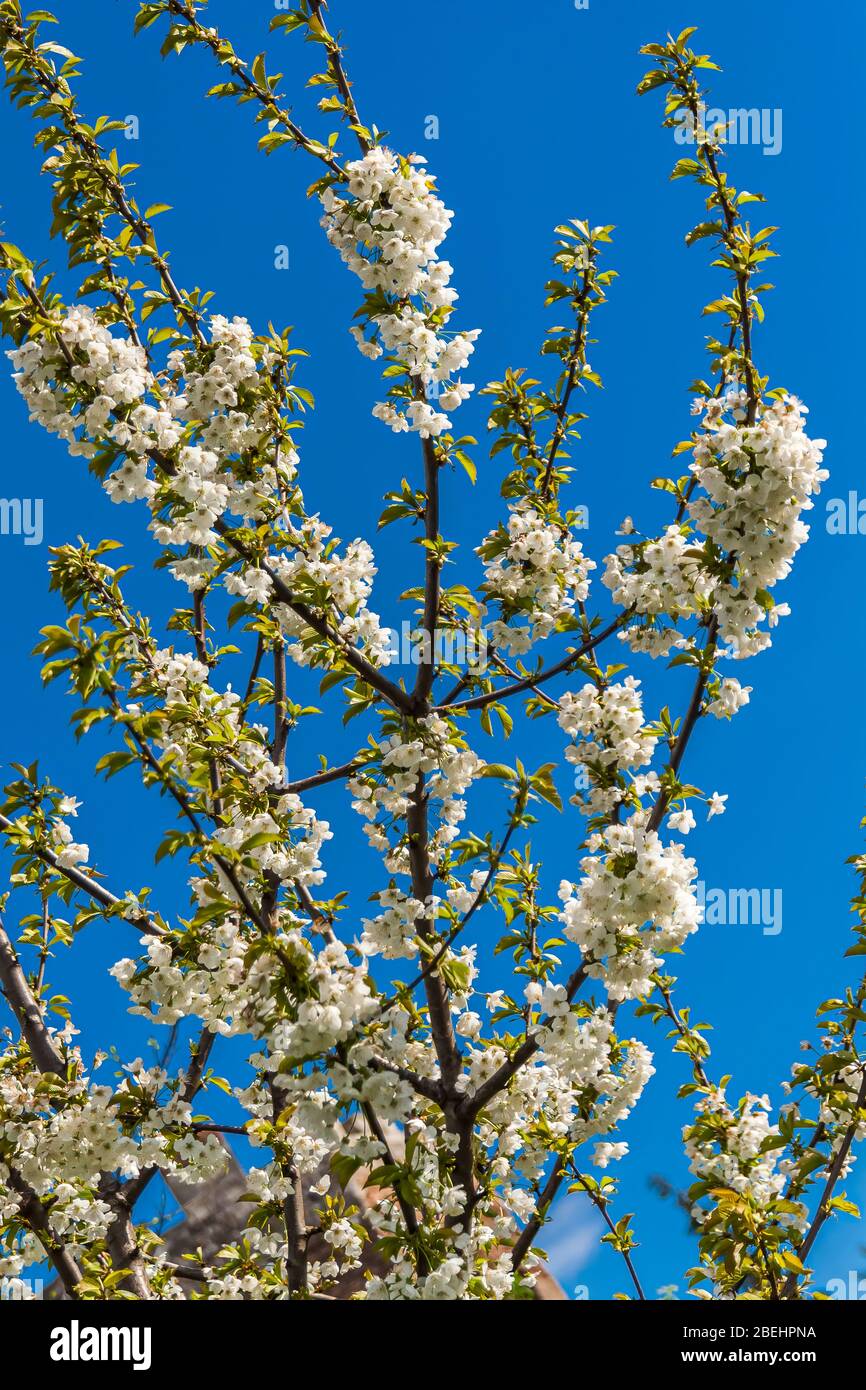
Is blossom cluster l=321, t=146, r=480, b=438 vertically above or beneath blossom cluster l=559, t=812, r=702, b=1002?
above

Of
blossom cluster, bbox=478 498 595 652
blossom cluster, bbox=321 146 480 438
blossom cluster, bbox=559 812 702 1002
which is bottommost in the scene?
blossom cluster, bbox=559 812 702 1002

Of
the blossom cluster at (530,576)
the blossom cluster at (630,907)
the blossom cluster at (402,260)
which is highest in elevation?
the blossom cluster at (402,260)

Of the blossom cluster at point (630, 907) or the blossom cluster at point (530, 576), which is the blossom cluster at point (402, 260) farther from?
the blossom cluster at point (630, 907)

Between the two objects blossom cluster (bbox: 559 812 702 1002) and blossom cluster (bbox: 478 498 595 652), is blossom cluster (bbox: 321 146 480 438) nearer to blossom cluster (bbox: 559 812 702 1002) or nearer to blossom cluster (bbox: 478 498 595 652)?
blossom cluster (bbox: 478 498 595 652)

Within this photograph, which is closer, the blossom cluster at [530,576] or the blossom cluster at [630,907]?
the blossom cluster at [630,907]

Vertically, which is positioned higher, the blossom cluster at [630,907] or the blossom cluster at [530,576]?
the blossom cluster at [530,576]

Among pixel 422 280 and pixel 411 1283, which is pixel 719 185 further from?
pixel 411 1283

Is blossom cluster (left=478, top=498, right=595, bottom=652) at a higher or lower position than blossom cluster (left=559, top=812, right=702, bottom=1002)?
higher

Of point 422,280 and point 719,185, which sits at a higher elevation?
point 719,185

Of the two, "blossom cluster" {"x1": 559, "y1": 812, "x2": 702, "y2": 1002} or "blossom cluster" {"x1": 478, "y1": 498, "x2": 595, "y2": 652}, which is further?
"blossom cluster" {"x1": 478, "y1": 498, "x2": 595, "y2": 652}

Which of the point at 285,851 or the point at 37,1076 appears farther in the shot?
the point at 37,1076

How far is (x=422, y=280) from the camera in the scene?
3822 millimetres
